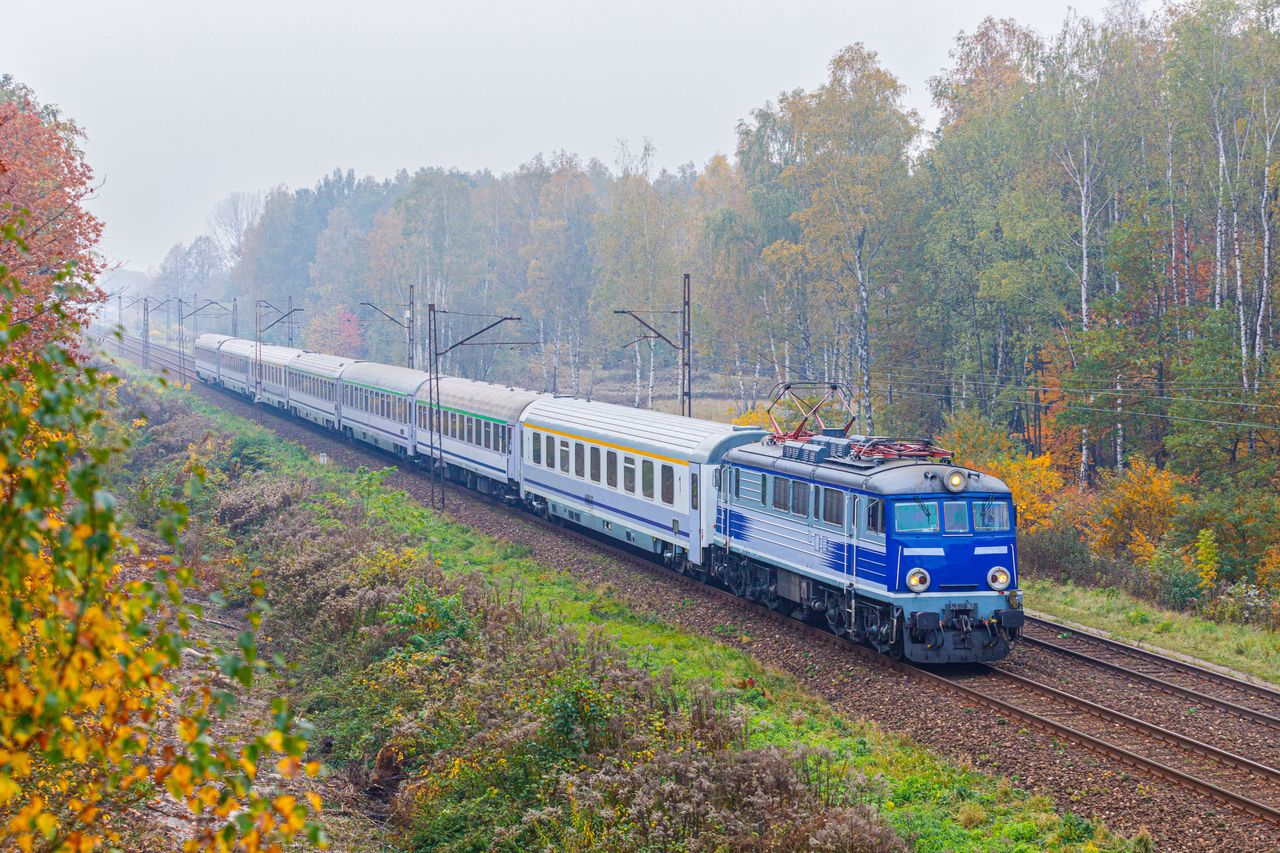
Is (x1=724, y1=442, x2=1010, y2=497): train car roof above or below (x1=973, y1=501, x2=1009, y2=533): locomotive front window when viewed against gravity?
above

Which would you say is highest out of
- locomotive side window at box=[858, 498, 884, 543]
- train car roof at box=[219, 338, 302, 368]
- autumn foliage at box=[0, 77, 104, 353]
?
autumn foliage at box=[0, 77, 104, 353]

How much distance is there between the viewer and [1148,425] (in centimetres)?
3447

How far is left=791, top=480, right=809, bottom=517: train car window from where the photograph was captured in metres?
18.0

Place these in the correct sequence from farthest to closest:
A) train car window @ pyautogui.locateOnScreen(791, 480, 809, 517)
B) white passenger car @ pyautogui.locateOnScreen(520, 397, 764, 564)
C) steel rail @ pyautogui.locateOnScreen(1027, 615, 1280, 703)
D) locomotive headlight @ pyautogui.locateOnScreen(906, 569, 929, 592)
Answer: white passenger car @ pyautogui.locateOnScreen(520, 397, 764, 564), train car window @ pyautogui.locateOnScreen(791, 480, 809, 517), locomotive headlight @ pyautogui.locateOnScreen(906, 569, 929, 592), steel rail @ pyautogui.locateOnScreen(1027, 615, 1280, 703)

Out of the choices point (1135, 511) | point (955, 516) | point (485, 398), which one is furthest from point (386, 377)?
point (955, 516)

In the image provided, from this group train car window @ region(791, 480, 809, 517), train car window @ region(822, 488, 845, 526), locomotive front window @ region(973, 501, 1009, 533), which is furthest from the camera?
train car window @ region(791, 480, 809, 517)

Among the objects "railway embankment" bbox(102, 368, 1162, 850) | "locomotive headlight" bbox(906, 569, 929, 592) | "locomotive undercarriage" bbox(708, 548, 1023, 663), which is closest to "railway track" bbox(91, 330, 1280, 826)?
"locomotive undercarriage" bbox(708, 548, 1023, 663)

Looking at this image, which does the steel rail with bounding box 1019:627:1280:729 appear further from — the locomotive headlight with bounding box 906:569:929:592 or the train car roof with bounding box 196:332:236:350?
the train car roof with bounding box 196:332:236:350

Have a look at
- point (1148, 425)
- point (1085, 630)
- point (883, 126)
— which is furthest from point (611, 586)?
point (883, 126)

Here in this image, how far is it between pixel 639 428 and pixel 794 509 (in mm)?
6747

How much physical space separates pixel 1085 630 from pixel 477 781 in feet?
39.4

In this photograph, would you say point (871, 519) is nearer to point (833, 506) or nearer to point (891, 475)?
point (891, 475)

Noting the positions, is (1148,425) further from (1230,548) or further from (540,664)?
(540,664)

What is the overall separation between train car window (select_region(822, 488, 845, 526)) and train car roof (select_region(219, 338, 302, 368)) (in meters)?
41.5
